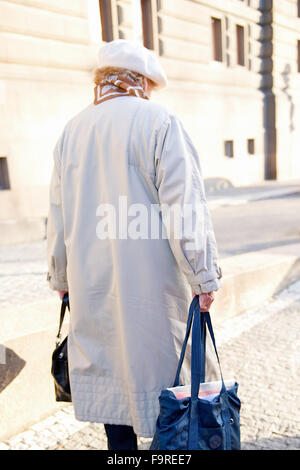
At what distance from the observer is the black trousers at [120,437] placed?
80.9 inches

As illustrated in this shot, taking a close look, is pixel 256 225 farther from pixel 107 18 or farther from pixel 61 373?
pixel 61 373

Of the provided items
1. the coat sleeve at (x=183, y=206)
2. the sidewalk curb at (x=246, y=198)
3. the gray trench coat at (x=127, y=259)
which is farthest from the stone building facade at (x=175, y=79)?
the coat sleeve at (x=183, y=206)

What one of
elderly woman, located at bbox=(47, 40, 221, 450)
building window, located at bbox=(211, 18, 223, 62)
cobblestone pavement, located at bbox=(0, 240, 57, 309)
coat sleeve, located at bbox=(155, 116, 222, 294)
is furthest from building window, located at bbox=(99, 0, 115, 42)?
coat sleeve, located at bbox=(155, 116, 222, 294)

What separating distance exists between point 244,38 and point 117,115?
16293mm

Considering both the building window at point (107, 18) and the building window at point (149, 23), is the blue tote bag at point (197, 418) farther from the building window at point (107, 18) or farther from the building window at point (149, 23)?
the building window at point (149, 23)

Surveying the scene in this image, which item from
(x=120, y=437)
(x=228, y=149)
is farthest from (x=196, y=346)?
(x=228, y=149)

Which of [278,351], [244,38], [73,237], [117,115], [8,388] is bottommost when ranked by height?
[278,351]

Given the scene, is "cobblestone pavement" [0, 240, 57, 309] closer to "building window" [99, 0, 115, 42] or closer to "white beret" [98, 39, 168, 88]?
"white beret" [98, 39, 168, 88]

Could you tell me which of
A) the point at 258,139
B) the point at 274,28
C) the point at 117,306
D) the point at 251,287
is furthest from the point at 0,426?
the point at 274,28

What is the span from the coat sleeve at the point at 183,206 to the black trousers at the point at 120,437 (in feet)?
2.41

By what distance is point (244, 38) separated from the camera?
54.1 feet

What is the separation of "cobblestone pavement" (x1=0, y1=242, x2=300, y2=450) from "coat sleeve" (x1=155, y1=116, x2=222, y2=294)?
116 centimetres

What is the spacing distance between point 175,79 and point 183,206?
12.5m

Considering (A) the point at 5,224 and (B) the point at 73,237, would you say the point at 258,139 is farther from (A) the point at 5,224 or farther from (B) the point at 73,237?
(B) the point at 73,237
